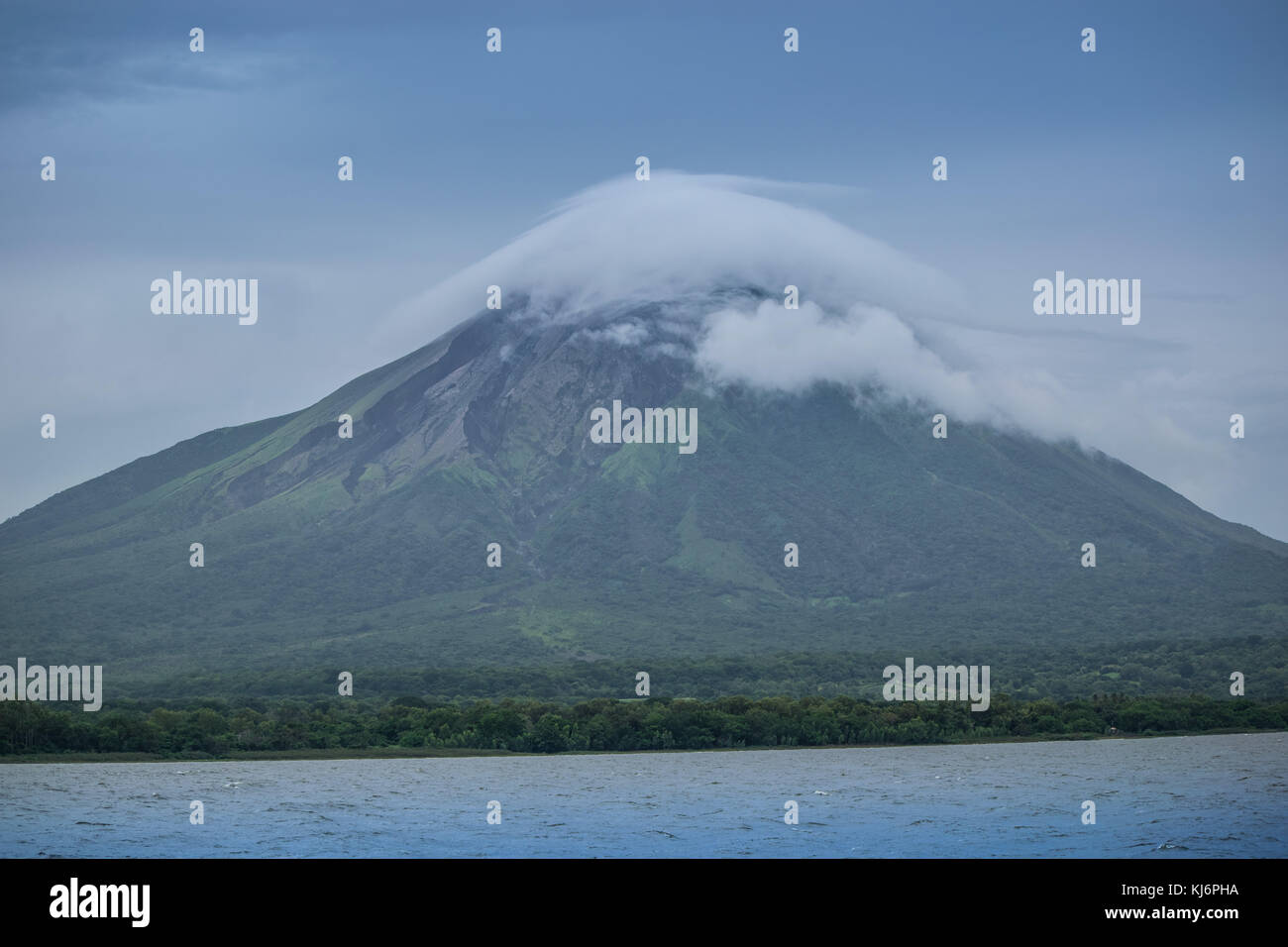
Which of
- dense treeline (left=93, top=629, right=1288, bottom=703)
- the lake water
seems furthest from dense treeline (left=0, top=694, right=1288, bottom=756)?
dense treeline (left=93, top=629, right=1288, bottom=703)

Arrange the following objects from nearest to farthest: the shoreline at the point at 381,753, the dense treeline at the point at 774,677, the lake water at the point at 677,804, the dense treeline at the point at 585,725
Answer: the lake water at the point at 677,804 < the shoreline at the point at 381,753 < the dense treeline at the point at 585,725 < the dense treeline at the point at 774,677

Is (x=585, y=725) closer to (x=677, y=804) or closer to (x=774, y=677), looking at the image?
(x=677, y=804)

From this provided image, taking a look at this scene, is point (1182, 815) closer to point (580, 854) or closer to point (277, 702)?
point (580, 854)

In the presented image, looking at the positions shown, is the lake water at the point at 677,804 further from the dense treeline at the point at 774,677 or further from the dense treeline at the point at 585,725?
the dense treeline at the point at 774,677

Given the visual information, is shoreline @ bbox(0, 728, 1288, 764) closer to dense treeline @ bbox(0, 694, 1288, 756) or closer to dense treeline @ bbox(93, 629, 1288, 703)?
dense treeline @ bbox(0, 694, 1288, 756)

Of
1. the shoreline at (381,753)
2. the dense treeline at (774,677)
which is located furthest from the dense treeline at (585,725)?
the dense treeline at (774,677)

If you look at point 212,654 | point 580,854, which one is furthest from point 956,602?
point 580,854
